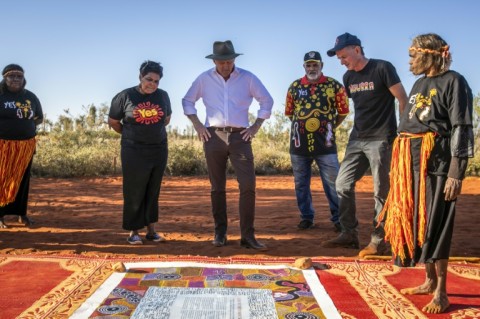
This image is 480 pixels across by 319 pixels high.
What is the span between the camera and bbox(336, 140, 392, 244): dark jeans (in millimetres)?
4535

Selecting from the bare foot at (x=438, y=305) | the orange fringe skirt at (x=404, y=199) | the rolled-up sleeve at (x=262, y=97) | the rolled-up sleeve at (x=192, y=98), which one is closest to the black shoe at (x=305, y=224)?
the rolled-up sleeve at (x=262, y=97)

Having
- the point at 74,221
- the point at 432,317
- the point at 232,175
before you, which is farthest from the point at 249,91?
the point at 232,175

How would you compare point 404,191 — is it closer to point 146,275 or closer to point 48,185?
point 146,275

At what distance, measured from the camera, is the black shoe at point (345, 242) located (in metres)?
4.95

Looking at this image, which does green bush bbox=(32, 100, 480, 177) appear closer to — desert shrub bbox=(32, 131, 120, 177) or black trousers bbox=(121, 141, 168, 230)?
desert shrub bbox=(32, 131, 120, 177)

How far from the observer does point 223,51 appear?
15.8ft

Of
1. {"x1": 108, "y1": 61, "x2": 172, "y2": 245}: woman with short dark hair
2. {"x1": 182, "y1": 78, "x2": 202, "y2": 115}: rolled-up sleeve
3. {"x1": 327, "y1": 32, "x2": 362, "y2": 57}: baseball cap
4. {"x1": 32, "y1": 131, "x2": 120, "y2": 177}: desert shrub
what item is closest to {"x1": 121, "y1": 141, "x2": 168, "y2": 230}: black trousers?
{"x1": 108, "y1": 61, "x2": 172, "y2": 245}: woman with short dark hair

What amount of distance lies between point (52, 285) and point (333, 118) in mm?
3513

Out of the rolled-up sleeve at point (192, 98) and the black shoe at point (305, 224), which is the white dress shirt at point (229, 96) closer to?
the rolled-up sleeve at point (192, 98)

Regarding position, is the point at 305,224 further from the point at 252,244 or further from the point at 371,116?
the point at 371,116

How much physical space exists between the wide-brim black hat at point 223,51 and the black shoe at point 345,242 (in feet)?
6.55

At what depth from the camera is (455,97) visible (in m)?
2.99

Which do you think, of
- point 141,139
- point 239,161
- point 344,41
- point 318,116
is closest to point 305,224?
point 318,116

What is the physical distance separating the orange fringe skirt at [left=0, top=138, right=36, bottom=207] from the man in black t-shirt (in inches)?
143
